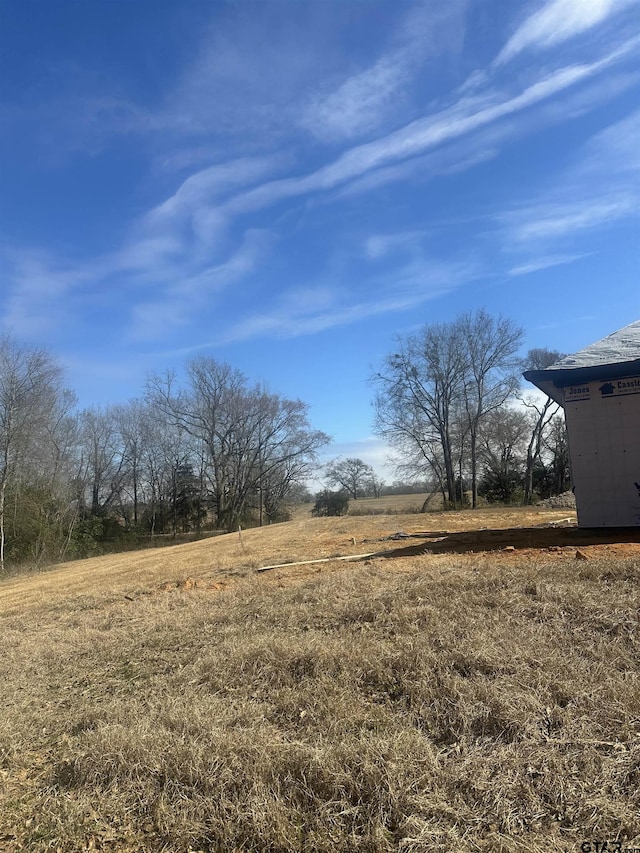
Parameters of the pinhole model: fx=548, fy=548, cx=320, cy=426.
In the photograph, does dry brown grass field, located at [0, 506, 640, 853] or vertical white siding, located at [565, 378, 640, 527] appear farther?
vertical white siding, located at [565, 378, 640, 527]

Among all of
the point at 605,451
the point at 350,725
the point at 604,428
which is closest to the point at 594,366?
the point at 604,428

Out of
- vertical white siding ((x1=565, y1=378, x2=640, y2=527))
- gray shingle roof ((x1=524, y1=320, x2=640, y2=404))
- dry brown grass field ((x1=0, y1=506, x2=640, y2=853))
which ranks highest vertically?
gray shingle roof ((x1=524, y1=320, x2=640, y2=404))

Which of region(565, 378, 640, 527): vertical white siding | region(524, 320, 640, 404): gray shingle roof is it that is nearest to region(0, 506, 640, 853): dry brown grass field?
region(565, 378, 640, 527): vertical white siding

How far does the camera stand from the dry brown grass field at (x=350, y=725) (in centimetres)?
226

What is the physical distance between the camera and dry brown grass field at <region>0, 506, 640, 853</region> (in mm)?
2264

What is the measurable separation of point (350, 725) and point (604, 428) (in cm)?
728

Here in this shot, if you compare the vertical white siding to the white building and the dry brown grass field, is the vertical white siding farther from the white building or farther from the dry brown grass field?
the dry brown grass field

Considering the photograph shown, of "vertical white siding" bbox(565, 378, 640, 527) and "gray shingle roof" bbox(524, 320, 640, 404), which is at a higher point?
"gray shingle roof" bbox(524, 320, 640, 404)

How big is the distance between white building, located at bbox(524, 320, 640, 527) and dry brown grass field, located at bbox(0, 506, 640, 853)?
3201 mm

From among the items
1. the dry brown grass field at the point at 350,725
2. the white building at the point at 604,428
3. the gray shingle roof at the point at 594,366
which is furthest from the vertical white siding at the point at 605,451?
the dry brown grass field at the point at 350,725

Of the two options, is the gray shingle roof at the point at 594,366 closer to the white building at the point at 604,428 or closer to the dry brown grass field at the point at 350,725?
the white building at the point at 604,428

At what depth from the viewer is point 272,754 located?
278cm

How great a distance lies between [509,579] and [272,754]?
133 inches

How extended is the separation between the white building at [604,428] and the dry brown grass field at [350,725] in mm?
3201
